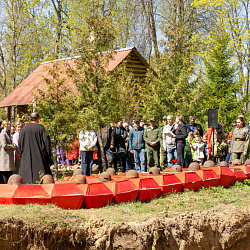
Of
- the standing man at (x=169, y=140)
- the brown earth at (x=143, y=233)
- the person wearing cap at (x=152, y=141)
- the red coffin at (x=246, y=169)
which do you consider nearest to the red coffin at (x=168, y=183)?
the brown earth at (x=143, y=233)

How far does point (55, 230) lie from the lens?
544 cm

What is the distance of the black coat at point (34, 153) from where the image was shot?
7777 mm

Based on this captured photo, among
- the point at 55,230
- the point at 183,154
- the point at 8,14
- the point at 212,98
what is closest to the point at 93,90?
the point at 183,154

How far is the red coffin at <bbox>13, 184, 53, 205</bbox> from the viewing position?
20.7ft

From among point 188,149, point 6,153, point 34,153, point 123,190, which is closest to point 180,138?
point 188,149

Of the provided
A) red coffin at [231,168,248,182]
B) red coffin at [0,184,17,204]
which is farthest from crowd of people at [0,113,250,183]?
red coffin at [0,184,17,204]

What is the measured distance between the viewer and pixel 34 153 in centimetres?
781

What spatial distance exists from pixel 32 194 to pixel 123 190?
5.52 feet

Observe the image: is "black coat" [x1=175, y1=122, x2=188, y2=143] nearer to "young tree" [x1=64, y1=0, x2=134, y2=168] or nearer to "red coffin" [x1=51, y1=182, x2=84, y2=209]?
"young tree" [x1=64, y1=0, x2=134, y2=168]

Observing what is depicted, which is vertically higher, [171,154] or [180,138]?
[180,138]

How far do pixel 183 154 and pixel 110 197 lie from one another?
6040 mm

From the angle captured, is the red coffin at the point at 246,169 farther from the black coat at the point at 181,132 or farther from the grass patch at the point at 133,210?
the black coat at the point at 181,132

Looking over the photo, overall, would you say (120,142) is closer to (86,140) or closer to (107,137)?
(107,137)

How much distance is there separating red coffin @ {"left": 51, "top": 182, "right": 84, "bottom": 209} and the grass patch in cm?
19
